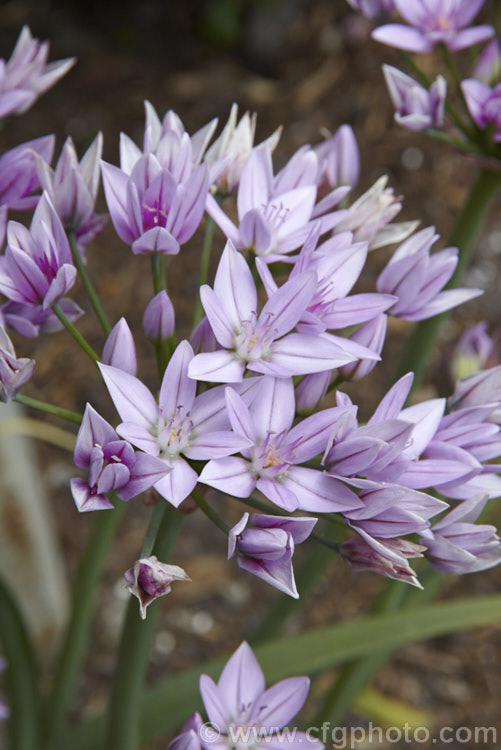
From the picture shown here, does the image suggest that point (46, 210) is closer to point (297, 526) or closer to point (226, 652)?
point (297, 526)

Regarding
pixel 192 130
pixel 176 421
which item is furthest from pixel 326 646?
pixel 192 130

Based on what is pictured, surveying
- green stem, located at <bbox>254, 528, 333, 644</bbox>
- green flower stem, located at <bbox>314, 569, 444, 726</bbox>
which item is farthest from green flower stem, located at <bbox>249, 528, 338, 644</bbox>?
green flower stem, located at <bbox>314, 569, 444, 726</bbox>

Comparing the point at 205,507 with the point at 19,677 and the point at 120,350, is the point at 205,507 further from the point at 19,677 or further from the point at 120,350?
the point at 19,677

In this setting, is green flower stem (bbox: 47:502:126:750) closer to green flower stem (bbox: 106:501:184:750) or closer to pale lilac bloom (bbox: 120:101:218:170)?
green flower stem (bbox: 106:501:184:750)

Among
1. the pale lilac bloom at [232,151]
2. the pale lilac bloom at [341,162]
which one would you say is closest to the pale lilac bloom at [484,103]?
the pale lilac bloom at [341,162]

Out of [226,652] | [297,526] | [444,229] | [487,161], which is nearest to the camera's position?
[297,526]

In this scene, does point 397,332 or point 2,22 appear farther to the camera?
point 2,22

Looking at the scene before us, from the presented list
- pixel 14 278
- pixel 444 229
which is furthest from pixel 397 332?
pixel 14 278
